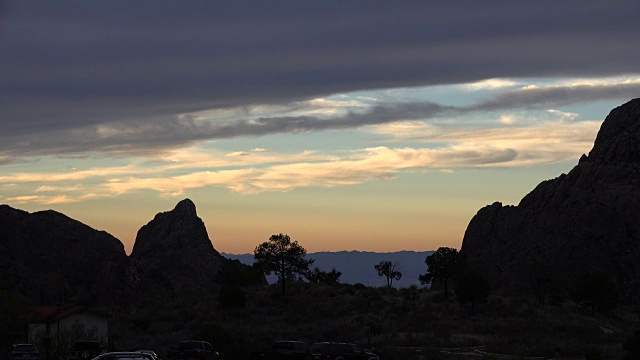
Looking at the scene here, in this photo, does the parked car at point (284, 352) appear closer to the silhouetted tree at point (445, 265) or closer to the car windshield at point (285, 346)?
the car windshield at point (285, 346)

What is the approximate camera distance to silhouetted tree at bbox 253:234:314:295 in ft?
429

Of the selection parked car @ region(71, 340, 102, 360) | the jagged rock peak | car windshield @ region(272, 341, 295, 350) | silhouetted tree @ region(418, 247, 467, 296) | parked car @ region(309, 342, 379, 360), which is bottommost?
parked car @ region(309, 342, 379, 360)

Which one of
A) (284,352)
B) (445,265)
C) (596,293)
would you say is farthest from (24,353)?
(445,265)

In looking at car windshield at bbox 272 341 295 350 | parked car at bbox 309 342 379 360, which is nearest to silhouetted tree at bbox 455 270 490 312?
car windshield at bbox 272 341 295 350

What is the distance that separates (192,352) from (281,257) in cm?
7121

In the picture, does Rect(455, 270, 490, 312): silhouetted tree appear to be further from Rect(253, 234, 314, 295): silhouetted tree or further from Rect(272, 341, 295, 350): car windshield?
Rect(272, 341, 295, 350): car windshield

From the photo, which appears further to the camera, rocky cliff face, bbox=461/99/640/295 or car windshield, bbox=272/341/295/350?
rocky cliff face, bbox=461/99/640/295

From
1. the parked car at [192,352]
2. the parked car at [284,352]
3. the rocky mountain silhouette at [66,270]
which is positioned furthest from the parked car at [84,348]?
the rocky mountain silhouette at [66,270]

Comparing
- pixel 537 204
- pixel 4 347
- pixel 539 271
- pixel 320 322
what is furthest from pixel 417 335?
pixel 537 204

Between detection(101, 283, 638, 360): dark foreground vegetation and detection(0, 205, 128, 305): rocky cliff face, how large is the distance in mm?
43387

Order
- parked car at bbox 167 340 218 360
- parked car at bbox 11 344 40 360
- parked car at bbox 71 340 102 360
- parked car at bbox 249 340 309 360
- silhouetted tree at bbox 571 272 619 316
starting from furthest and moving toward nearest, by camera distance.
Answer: silhouetted tree at bbox 571 272 619 316 → parked car at bbox 71 340 102 360 → parked car at bbox 11 344 40 360 → parked car at bbox 167 340 218 360 → parked car at bbox 249 340 309 360

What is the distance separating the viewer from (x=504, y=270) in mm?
166375

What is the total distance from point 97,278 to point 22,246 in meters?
17.9

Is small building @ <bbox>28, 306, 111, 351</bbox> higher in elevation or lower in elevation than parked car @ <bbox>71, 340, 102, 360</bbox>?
higher
